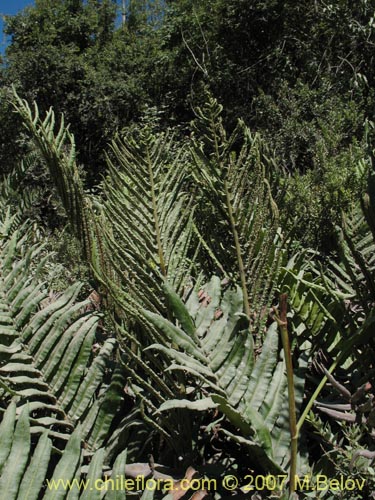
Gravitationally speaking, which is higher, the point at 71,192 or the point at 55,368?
the point at 71,192

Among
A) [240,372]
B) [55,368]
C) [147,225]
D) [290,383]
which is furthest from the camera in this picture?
[147,225]

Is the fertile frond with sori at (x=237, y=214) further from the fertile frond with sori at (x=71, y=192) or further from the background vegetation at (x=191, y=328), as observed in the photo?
the fertile frond with sori at (x=71, y=192)

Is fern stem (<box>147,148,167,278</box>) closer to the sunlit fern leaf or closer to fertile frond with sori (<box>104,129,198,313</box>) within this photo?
fertile frond with sori (<box>104,129,198,313</box>)

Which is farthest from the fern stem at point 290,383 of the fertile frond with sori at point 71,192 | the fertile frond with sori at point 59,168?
the fertile frond with sori at point 59,168

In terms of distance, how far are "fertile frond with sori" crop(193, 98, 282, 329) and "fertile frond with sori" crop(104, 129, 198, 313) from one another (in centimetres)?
7

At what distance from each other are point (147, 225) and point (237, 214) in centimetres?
22

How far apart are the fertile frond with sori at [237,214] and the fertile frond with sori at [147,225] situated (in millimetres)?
73

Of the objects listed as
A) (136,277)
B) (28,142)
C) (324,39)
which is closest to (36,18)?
(28,142)

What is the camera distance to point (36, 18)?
11.1 meters

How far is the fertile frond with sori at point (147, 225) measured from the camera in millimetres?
1146

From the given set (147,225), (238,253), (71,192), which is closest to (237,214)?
(238,253)

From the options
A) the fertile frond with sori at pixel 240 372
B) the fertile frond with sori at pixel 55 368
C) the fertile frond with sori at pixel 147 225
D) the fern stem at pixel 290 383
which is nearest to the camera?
the fern stem at pixel 290 383

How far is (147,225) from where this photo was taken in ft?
4.07

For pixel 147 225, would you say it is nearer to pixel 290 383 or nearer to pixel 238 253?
pixel 238 253
